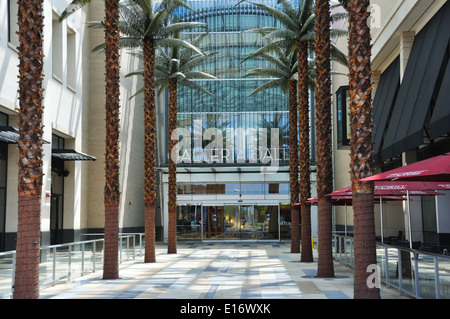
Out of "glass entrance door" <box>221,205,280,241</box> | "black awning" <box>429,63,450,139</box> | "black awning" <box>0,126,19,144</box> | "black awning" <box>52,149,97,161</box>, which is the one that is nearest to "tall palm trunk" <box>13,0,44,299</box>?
"black awning" <box>0,126,19,144</box>

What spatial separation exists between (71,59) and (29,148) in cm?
2087

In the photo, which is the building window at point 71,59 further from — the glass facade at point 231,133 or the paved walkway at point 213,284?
the glass facade at point 231,133

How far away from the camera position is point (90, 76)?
35.8 meters

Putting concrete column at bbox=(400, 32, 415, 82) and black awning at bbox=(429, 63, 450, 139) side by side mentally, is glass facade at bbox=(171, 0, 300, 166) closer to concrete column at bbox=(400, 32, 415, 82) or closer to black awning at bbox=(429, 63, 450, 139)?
concrete column at bbox=(400, 32, 415, 82)

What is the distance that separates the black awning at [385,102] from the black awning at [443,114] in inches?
344

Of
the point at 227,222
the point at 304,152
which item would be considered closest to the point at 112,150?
the point at 304,152

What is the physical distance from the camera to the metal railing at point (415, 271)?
10.5 metres

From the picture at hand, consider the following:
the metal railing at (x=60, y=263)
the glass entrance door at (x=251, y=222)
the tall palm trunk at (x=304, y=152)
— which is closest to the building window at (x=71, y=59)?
the tall palm trunk at (x=304, y=152)

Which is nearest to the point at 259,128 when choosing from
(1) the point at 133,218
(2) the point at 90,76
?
(1) the point at 133,218

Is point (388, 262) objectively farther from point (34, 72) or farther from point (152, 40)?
point (152, 40)

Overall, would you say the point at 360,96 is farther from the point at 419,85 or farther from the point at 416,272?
the point at 419,85

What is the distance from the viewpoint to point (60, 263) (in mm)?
15523

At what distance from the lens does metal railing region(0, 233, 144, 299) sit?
11500mm

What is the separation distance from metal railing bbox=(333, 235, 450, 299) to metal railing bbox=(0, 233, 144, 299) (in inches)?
340
